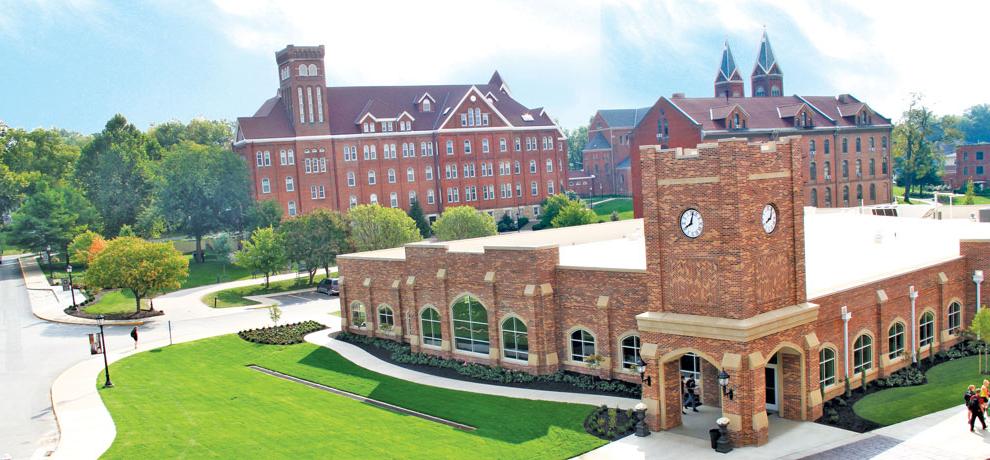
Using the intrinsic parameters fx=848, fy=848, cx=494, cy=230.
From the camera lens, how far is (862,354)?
26.4 m

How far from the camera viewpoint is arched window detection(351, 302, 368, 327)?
124 feet

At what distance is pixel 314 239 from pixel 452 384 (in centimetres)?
2954

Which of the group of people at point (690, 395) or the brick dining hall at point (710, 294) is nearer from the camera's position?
the brick dining hall at point (710, 294)

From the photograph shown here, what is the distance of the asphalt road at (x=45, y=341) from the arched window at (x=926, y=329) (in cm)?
2666

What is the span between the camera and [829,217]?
4300 cm

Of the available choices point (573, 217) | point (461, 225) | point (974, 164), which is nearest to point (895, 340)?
point (461, 225)

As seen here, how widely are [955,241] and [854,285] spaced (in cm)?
1074

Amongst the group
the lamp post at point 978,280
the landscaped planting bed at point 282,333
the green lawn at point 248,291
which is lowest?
the landscaped planting bed at point 282,333

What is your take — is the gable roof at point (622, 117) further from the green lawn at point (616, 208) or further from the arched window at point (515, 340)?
the arched window at point (515, 340)

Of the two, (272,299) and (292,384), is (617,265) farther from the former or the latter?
(272,299)

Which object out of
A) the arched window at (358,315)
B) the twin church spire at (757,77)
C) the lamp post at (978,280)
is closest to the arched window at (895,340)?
the lamp post at (978,280)

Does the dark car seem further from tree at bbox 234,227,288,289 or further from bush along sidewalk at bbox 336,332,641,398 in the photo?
bush along sidewalk at bbox 336,332,641,398

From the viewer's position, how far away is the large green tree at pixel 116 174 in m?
77.2

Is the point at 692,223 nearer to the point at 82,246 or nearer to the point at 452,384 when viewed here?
→ the point at 452,384
